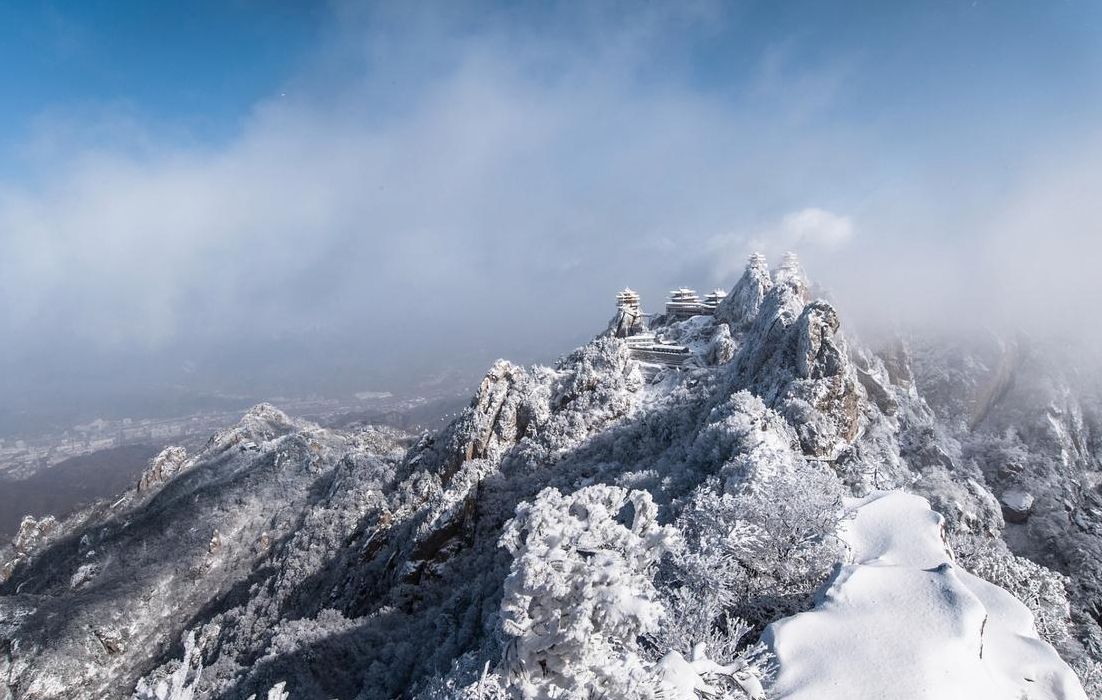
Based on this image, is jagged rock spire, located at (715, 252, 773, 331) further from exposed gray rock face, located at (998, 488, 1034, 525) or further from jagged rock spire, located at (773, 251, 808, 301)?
exposed gray rock face, located at (998, 488, 1034, 525)

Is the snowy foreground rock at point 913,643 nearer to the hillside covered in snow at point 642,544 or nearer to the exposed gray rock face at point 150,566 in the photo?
the hillside covered in snow at point 642,544

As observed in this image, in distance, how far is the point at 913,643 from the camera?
10.7 meters

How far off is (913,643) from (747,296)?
49702mm

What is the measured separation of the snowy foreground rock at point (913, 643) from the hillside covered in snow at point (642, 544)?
6cm

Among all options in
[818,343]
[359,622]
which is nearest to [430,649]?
[359,622]

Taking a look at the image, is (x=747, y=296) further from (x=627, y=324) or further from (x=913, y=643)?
(x=913, y=643)

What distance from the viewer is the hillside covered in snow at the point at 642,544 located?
33.9 ft

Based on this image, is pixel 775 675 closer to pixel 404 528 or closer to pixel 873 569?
pixel 873 569

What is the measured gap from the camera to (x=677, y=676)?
9141mm

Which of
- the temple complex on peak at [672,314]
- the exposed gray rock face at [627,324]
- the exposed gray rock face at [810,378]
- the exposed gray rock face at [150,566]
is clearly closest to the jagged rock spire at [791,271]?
the temple complex on peak at [672,314]

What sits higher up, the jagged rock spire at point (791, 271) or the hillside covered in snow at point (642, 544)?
the jagged rock spire at point (791, 271)

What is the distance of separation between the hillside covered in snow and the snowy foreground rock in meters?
0.06

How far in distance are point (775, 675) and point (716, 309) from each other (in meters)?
55.5

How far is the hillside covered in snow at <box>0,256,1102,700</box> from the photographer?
10.3m
